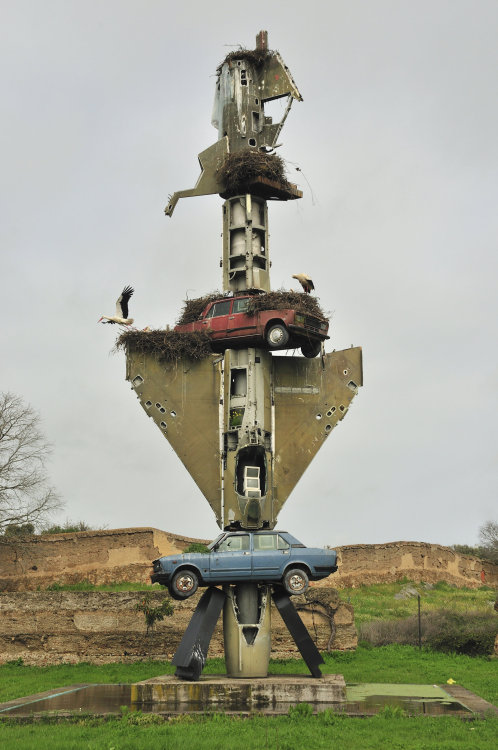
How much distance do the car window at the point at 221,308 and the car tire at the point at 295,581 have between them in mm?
7289

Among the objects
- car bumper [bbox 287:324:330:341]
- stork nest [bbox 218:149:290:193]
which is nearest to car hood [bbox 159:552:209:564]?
car bumper [bbox 287:324:330:341]

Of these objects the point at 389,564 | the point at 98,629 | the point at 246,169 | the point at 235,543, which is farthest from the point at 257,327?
the point at 389,564

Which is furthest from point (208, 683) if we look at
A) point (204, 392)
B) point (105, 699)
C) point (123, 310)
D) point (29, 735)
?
point (123, 310)

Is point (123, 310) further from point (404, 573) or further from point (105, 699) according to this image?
point (404, 573)

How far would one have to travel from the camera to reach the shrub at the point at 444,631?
2595 cm

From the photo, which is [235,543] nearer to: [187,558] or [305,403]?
[187,558]

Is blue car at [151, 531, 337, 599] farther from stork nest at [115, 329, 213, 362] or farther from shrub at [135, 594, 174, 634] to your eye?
shrub at [135, 594, 174, 634]

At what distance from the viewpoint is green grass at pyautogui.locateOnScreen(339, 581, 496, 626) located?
33.3 metres

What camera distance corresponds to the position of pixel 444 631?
2712 centimetres

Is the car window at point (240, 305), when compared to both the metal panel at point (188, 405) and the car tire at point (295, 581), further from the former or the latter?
the car tire at point (295, 581)

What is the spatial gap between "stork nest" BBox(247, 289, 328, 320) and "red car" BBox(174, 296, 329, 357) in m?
0.13

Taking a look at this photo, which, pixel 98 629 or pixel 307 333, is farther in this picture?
pixel 98 629

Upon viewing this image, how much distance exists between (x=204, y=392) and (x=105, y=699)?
8.11m

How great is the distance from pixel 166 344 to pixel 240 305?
7.59 ft
